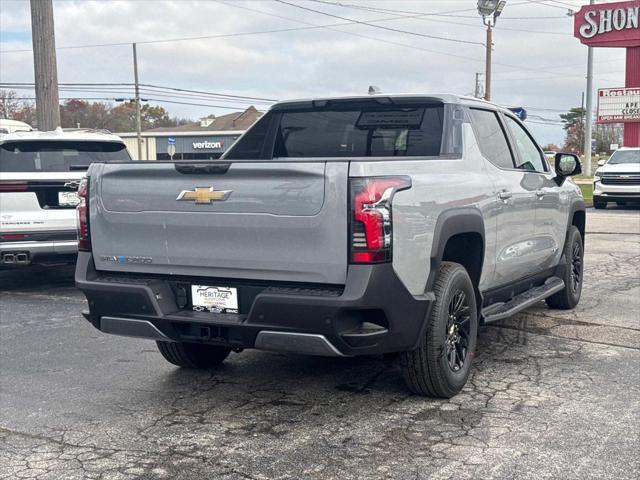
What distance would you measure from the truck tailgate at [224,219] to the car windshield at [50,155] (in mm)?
3950

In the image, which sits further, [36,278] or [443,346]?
[36,278]

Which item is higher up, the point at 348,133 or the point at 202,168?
the point at 348,133

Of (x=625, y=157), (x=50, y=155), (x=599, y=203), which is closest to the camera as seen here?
(x=50, y=155)

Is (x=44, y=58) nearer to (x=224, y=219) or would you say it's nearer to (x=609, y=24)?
(x=224, y=219)

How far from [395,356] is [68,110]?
83.0 metres

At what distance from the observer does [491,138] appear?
19.5ft

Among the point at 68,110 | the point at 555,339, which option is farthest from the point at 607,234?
the point at 68,110

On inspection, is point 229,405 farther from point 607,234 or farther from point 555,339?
point 607,234

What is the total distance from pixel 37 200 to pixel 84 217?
13.0ft

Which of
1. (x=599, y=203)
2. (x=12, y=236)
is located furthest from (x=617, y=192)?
(x=12, y=236)

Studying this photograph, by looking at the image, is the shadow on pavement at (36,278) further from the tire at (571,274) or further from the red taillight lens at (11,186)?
the tire at (571,274)

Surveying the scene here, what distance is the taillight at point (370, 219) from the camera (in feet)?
13.4

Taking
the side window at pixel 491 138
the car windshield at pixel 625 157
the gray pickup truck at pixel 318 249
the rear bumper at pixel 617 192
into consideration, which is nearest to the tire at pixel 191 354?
the gray pickup truck at pixel 318 249

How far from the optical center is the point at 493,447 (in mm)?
4129
